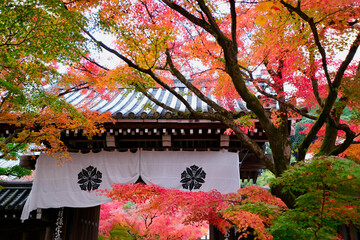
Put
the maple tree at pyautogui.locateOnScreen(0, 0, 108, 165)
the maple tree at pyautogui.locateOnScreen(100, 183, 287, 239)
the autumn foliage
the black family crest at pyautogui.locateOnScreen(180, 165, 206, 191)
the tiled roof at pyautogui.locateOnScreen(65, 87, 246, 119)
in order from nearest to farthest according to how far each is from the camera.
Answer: the autumn foliage < the maple tree at pyautogui.locateOnScreen(0, 0, 108, 165) < the maple tree at pyautogui.locateOnScreen(100, 183, 287, 239) < the tiled roof at pyautogui.locateOnScreen(65, 87, 246, 119) < the black family crest at pyautogui.locateOnScreen(180, 165, 206, 191)

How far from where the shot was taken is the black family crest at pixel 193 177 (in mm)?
7824

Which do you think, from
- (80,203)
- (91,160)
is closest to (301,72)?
(91,160)

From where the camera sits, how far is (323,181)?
375 cm

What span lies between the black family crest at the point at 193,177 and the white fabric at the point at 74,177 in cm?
124

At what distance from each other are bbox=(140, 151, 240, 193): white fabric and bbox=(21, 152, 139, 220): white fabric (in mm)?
361

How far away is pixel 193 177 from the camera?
7.88m

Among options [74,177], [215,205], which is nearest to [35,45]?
[215,205]

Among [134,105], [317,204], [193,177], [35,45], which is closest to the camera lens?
[317,204]

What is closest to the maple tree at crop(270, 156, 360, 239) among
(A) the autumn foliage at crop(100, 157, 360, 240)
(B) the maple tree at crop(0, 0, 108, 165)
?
(A) the autumn foliage at crop(100, 157, 360, 240)

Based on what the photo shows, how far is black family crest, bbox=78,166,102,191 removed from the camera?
7934 mm

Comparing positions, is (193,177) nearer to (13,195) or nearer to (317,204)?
(317,204)

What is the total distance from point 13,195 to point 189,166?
16.9 ft

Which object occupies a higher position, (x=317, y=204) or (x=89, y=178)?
(x=89, y=178)

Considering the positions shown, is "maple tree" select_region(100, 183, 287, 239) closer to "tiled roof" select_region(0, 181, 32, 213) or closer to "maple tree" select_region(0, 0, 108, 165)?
"maple tree" select_region(0, 0, 108, 165)
